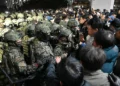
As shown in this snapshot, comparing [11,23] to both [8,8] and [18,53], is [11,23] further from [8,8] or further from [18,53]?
[8,8]

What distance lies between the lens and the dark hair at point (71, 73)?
7.08 ft

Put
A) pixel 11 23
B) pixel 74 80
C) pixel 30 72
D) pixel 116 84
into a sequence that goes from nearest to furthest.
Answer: pixel 74 80 < pixel 116 84 < pixel 30 72 < pixel 11 23

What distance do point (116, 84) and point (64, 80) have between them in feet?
1.76

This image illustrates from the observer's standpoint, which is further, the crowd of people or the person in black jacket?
the crowd of people

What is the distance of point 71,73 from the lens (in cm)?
216

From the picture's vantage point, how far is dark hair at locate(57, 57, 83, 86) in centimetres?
216

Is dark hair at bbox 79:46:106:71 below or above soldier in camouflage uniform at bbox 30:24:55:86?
above

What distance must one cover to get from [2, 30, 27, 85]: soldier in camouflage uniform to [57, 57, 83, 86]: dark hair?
6.53ft

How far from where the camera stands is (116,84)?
233cm

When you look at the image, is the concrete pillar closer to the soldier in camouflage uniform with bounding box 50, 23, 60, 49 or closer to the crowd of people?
the crowd of people

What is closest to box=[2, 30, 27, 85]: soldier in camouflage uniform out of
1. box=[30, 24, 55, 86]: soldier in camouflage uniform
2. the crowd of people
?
the crowd of people

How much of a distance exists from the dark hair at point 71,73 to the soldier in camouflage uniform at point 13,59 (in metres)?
1.99

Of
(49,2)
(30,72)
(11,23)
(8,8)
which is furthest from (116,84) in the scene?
(49,2)

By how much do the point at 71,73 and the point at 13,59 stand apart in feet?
7.12
